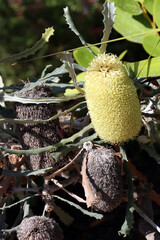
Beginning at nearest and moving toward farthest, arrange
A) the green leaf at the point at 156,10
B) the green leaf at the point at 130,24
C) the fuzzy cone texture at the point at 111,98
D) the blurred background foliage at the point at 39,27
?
the fuzzy cone texture at the point at 111,98
the green leaf at the point at 156,10
the green leaf at the point at 130,24
the blurred background foliage at the point at 39,27

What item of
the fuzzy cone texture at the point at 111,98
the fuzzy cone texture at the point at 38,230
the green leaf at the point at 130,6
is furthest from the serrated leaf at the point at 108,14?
the fuzzy cone texture at the point at 38,230

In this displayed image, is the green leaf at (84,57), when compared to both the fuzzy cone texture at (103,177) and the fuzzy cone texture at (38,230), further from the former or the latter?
the fuzzy cone texture at (38,230)

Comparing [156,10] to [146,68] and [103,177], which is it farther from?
[103,177]

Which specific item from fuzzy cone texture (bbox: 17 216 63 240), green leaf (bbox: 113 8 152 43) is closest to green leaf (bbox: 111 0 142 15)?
green leaf (bbox: 113 8 152 43)

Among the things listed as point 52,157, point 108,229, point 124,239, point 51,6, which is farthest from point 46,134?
point 51,6

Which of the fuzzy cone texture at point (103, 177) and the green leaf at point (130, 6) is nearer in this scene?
the fuzzy cone texture at point (103, 177)

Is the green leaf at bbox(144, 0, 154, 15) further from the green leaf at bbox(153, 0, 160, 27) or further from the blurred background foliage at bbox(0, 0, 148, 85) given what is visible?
the blurred background foliage at bbox(0, 0, 148, 85)
